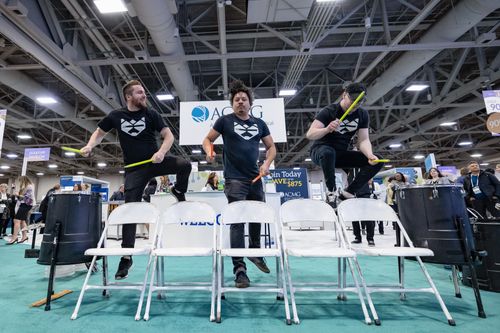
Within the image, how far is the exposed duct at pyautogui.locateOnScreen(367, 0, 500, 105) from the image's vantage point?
16.1 ft

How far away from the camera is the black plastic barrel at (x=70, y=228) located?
2191 millimetres

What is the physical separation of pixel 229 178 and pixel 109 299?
4.47ft

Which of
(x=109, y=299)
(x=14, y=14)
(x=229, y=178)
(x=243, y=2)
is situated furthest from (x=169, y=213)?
(x=243, y=2)

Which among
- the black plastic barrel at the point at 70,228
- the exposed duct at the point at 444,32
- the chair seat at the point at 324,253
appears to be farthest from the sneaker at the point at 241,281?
the exposed duct at the point at 444,32

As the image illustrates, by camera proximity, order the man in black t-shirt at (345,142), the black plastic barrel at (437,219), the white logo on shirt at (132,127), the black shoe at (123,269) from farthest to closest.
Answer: the man in black t-shirt at (345,142)
the white logo on shirt at (132,127)
the black shoe at (123,269)
the black plastic barrel at (437,219)

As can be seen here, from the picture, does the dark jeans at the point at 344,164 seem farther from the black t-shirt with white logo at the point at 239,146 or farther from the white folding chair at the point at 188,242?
the white folding chair at the point at 188,242

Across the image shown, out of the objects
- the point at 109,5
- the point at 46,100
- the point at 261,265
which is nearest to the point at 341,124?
the point at 261,265

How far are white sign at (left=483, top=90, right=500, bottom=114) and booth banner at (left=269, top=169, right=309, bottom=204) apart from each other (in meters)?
5.87

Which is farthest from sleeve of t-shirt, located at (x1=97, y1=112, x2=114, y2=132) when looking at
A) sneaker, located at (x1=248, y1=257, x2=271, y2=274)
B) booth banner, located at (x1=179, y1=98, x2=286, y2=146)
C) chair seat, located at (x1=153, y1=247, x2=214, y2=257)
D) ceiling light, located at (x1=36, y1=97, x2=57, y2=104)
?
ceiling light, located at (x1=36, y1=97, x2=57, y2=104)

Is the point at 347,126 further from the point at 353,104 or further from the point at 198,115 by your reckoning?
the point at 198,115

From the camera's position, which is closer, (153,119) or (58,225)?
(58,225)

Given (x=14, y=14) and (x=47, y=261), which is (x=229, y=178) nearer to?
(x=47, y=261)

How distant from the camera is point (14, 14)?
4.47 m

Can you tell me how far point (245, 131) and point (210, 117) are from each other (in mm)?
3020
